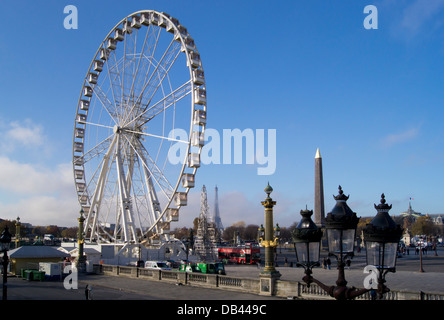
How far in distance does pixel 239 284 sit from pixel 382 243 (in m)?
17.7

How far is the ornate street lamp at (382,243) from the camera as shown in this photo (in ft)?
21.5

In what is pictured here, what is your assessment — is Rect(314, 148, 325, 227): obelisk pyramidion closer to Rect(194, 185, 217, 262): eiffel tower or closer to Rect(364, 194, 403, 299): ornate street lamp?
Rect(194, 185, 217, 262): eiffel tower

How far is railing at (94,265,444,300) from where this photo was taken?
16984mm

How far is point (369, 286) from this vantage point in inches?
285

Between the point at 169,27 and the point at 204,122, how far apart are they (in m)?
9.14

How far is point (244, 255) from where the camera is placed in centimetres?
5709

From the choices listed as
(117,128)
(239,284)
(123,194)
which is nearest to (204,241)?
(123,194)

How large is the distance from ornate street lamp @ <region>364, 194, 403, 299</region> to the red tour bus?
5057 cm

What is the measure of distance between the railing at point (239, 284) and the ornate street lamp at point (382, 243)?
36.8 feet

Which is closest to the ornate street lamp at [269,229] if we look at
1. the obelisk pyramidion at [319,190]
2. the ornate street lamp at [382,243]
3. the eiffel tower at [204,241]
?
the ornate street lamp at [382,243]

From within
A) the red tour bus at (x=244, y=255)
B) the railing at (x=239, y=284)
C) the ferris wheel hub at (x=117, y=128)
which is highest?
the ferris wheel hub at (x=117, y=128)

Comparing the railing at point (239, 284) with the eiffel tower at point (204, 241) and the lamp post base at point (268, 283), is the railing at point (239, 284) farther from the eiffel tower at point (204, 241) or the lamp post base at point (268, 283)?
the eiffel tower at point (204, 241)
